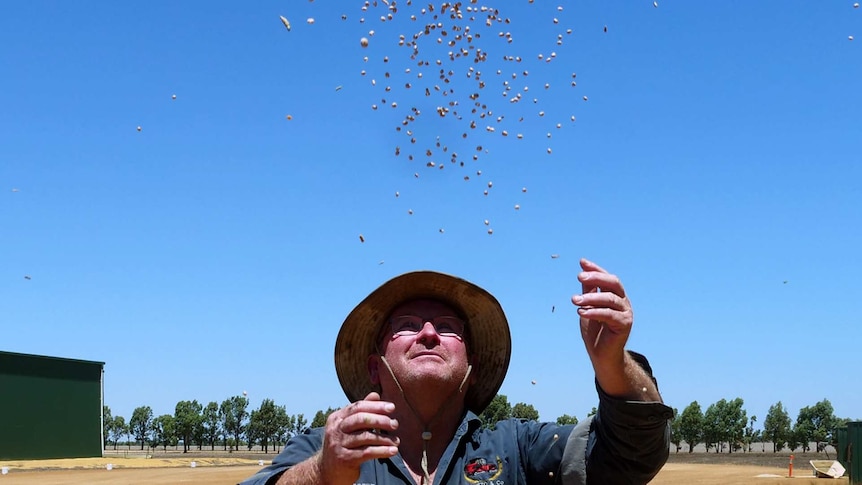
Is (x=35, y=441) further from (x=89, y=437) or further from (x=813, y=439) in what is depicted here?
(x=813, y=439)

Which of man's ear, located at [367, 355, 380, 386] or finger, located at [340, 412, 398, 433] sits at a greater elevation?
man's ear, located at [367, 355, 380, 386]

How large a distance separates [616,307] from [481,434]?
101 centimetres

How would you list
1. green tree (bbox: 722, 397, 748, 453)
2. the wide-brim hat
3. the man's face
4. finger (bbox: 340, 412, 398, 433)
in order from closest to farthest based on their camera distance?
finger (bbox: 340, 412, 398, 433) → the man's face → the wide-brim hat → green tree (bbox: 722, 397, 748, 453)

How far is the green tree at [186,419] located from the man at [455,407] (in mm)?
97420

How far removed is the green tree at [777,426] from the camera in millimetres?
90375

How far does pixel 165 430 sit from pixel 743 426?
62567 millimetres

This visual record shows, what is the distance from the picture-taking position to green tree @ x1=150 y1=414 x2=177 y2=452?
323 ft

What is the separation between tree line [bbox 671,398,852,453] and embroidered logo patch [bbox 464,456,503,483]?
281ft

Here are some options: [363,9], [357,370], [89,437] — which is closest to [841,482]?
[363,9]

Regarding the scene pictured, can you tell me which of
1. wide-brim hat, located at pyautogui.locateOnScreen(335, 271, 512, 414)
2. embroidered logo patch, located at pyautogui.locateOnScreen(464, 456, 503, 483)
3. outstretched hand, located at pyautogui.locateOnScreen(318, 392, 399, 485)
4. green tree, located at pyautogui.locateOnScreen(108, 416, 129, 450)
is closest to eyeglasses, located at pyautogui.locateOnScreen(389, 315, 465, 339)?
wide-brim hat, located at pyautogui.locateOnScreen(335, 271, 512, 414)

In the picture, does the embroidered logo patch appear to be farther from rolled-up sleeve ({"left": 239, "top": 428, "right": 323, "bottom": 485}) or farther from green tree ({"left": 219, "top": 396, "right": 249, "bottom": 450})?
green tree ({"left": 219, "top": 396, "right": 249, "bottom": 450})

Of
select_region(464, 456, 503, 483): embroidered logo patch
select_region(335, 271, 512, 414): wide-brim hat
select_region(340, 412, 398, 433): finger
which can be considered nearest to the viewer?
select_region(340, 412, 398, 433): finger

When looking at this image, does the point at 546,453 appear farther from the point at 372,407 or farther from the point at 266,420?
the point at 266,420

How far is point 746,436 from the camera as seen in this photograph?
293ft
